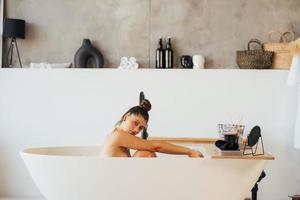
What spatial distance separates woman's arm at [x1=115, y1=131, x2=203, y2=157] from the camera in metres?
3.11

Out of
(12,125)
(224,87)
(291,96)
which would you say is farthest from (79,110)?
(291,96)

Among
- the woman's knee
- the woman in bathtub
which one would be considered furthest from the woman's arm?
the woman's knee

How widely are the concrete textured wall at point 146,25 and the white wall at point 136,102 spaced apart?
0.24 meters

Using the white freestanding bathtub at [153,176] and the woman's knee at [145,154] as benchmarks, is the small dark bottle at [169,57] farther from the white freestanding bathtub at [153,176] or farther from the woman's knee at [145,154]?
the white freestanding bathtub at [153,176]

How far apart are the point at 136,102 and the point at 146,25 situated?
825mm

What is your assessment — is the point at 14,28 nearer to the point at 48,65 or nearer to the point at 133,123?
the point at 48,65

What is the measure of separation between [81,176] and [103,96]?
1.92 meters

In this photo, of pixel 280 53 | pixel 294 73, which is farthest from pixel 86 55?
pixel 294 73

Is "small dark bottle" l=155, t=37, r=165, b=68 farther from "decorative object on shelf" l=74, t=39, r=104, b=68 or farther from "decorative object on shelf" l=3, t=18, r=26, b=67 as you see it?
"decorative object on shelf" l=3, t=18, r=26, b=67

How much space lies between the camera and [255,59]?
4.92 meters

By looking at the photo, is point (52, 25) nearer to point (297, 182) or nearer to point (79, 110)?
point (79, 110)

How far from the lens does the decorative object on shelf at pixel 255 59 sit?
4914 mm

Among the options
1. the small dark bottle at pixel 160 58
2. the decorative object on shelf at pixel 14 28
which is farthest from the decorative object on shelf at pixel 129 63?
the decorative object on shelf at pixel 14 28

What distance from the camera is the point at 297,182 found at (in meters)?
4.95
